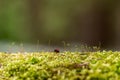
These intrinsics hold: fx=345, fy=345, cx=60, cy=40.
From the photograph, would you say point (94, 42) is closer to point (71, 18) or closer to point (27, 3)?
point (71, 18)

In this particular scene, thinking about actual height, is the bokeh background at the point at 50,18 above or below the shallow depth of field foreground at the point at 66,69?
above

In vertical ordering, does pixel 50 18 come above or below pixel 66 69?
above

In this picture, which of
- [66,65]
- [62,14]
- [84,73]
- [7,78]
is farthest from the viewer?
[62,14]

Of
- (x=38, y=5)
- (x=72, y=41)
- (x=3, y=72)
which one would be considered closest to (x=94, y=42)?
(x=72, y=41)

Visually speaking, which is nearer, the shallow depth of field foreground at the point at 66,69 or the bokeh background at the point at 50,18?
the shallow depth of field foreground at the point at 66,69

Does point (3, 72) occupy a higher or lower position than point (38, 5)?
lower

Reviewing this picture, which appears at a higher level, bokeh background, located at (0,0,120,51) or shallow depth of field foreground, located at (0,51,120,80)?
A: bokeh background, located at (0,0,120,51)

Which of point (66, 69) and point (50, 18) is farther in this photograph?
point (50, 18)

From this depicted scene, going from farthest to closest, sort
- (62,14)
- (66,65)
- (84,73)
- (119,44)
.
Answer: (62,14) < (119,44) < (66,65) < (84,73)
